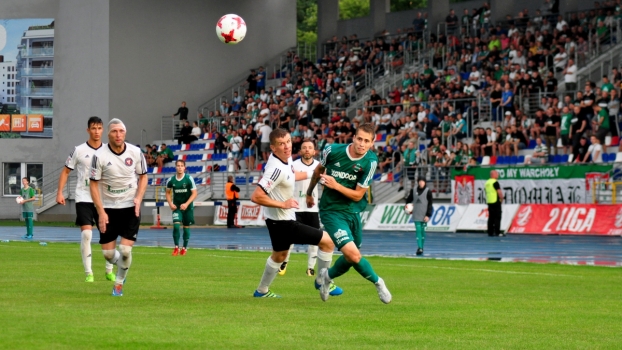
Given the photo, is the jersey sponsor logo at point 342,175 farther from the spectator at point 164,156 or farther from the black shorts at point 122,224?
the spectator at point 164,156

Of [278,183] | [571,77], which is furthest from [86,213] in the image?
[571,77]

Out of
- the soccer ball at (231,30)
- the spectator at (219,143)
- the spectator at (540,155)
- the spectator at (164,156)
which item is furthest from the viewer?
the spectator at (164,156)

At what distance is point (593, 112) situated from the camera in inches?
1430

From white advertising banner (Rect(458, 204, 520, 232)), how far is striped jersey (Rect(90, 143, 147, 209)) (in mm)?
24569

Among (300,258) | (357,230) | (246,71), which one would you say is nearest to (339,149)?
(357,230)

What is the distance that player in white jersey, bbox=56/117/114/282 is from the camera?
1568 centimetres

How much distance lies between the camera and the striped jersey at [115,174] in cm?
1390

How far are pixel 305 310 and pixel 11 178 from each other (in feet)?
164

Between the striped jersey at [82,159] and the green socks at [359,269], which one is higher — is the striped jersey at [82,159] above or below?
above

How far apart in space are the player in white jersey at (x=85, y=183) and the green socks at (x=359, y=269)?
4.45 meters

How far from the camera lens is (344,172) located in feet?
42.5

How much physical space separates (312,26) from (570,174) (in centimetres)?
7736

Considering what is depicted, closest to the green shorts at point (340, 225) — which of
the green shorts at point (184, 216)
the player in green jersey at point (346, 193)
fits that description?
the player in green jersey at point (346, 193)

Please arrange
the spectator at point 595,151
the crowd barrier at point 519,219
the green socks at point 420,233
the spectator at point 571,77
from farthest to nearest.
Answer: the spectator at point 571,77
the spectator at point 595,151
the crowd barrier at point 519,219
the green socks at point 420,233
